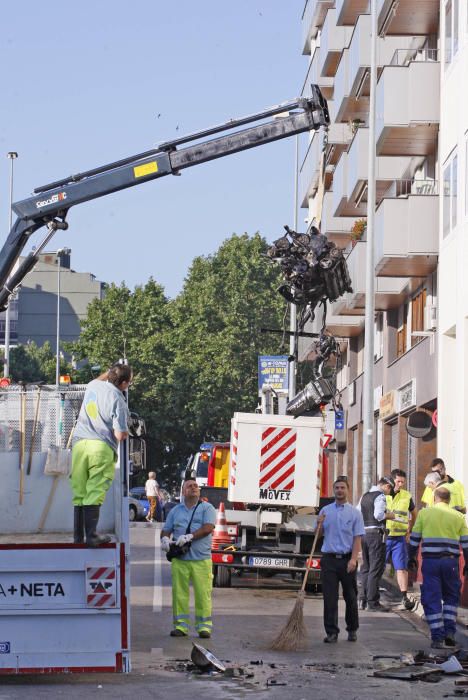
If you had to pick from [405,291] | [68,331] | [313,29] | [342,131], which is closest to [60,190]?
[405,291]

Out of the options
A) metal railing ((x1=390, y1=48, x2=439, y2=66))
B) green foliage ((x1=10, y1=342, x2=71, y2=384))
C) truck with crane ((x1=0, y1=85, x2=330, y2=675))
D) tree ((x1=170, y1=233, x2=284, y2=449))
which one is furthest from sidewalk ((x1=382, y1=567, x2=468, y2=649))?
green foliage ((x1=10, y1=342, x2=71, y2=384))

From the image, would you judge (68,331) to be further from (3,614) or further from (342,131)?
(3,614)

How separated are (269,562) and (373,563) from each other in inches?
105

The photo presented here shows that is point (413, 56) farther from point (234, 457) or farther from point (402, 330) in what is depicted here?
point (234, 457)

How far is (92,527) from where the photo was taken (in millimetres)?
12094

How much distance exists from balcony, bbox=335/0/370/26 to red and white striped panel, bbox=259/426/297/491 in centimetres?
1944

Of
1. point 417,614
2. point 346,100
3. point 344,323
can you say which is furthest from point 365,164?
point 417,614

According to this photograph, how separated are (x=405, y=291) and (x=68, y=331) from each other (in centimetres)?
10317

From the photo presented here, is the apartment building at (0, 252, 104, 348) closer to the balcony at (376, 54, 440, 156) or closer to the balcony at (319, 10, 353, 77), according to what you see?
the balcony at (319, 10, 353, 77)

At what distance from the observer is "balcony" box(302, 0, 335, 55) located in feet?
173

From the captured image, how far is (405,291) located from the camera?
118 ft

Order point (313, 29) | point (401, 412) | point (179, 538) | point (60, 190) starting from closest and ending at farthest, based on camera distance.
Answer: point (179, 538) < point (60, 190) < point (401, 412) < point (313, 29)

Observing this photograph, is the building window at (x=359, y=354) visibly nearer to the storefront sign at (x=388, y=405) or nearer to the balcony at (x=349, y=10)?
the storefront sign at (x=388, y=405)

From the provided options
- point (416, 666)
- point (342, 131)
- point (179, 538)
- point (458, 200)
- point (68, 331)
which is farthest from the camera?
point (68, 331)
